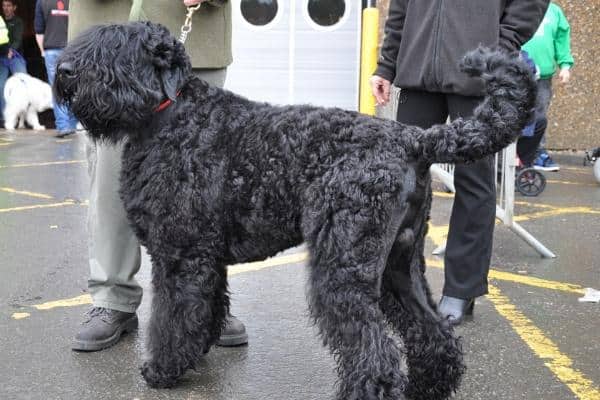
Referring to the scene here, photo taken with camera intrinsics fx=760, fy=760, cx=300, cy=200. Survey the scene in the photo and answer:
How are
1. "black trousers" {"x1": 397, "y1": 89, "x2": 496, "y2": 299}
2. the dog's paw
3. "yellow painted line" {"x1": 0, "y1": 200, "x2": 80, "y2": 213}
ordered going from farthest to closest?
1. "yellow painted line" {"x1": 0, "y1": 200, "x2": 80, "y2": 213}
2. "black trousers" {"x1": 397, "y1": 89, "x2": 496, "y2": 299}
3. the dog's paw

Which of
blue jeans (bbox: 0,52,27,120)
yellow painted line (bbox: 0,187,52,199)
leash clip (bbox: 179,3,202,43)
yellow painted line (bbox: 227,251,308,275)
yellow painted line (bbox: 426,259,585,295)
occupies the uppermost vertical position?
leash clip (bbox: 179,3,202,43)

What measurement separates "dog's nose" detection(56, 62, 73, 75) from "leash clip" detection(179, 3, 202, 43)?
0.65 meters

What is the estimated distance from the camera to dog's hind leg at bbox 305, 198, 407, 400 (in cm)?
287

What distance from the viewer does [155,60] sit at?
3.11 meters

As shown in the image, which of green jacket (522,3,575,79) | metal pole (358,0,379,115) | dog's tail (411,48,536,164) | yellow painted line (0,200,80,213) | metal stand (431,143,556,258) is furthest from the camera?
metal pole (358,0,379,115)

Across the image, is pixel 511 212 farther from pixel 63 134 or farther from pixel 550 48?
pixel 63 134

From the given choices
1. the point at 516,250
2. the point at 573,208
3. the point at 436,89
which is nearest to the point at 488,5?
the point at 436,89

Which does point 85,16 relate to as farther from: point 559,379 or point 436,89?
point 559,379

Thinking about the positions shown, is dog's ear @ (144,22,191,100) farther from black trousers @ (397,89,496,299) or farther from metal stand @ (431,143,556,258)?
metal stand @ (431,143,556,258)

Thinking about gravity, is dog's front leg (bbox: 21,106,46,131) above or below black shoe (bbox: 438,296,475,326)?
below

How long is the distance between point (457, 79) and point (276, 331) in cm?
165

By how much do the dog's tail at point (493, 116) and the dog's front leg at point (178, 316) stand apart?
1.10 metres

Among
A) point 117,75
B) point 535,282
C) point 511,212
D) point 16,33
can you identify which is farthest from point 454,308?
point 16,33

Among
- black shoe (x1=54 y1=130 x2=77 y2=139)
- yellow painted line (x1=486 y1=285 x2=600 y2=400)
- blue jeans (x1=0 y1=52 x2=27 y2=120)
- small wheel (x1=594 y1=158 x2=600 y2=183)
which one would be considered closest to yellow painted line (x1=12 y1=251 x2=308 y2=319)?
yellow painted line (x1=486 y1=285 x2=600 y2=400)
